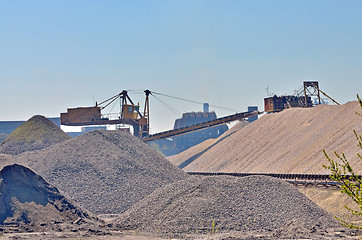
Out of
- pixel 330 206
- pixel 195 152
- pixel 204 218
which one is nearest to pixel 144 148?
pixel 330 206

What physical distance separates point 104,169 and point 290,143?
24.6m

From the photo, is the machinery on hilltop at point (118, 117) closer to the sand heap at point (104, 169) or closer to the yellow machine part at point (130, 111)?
the yellow machine part at point (130, 111)

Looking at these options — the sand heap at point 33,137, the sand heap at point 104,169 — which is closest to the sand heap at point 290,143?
the sand heap at point 104,169

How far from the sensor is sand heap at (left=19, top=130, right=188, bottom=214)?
30.2 metres

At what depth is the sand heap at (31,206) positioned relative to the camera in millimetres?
21953

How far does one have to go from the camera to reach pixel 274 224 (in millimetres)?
20844

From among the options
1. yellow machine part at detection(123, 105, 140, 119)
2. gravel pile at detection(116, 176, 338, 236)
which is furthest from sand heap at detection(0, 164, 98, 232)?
yellow machine part at detection(123, 105, 140, 119)

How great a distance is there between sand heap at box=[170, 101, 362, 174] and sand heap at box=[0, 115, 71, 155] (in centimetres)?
1872

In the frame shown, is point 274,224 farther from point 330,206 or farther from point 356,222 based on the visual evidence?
point 330,206

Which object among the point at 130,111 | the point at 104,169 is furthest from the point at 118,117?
the point at 104,169

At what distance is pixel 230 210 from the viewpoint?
70.9ft

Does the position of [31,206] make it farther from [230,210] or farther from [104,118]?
[104,118]

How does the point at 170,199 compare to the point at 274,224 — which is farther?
the point at 170,199

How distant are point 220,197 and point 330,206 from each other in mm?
8080
